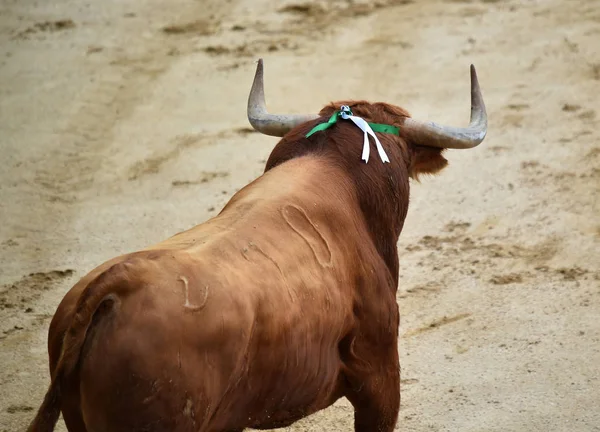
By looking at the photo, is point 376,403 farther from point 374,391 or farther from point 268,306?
point 268,306

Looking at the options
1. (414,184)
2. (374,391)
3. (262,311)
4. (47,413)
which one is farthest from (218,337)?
(414,184)

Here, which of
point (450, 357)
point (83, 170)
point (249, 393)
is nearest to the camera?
point (249, 393)

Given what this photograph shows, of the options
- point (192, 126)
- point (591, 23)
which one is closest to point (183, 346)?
point (192, 126)

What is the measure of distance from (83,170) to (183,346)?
4.78 meters

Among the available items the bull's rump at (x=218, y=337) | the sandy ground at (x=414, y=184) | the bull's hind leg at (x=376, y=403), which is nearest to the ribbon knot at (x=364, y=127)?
the bull's rump at (x=218, y=337)

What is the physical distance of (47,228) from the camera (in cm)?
671

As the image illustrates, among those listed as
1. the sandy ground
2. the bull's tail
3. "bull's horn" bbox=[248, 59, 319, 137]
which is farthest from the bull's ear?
the bull's tail

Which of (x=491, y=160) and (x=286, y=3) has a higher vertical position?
(x=286, y=3)

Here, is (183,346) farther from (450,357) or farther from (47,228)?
(47,228)

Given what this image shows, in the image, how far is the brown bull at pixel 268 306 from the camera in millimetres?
2832

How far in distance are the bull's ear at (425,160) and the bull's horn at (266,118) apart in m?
0.48

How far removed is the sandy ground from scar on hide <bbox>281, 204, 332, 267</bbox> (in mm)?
1401

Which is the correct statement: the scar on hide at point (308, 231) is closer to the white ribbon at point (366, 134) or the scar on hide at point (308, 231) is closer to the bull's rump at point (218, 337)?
the bull's rump at point (218, 337)

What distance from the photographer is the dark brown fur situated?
9.29 ft
